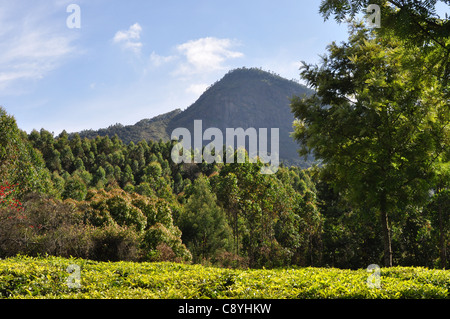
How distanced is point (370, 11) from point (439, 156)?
5482mm

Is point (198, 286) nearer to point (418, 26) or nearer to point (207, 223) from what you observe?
point (418, 26)

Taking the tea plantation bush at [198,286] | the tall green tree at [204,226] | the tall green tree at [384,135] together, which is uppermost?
the tall green tree at [384,135]

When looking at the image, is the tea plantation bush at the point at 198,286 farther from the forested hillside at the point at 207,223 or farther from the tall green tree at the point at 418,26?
the forested hillside at the point at 207,223

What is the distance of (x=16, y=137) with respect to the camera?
52.2 feet

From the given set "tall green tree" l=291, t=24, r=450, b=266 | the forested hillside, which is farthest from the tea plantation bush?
the forested hillside

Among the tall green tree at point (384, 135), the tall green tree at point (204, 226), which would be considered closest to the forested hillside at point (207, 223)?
the tall green tree at point (204, 226)

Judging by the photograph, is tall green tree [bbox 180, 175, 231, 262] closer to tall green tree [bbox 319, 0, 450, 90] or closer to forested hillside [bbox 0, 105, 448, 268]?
forested hillside [bbox 0, 105, 448, 268]

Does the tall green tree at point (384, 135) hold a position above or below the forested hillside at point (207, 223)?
above

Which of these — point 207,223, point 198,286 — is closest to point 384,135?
point 198,286

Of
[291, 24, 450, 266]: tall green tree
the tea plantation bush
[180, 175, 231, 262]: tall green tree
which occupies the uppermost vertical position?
[291, 24, 450, 266]: tall green tree

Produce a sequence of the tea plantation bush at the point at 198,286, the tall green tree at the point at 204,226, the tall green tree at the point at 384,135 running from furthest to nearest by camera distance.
A: the tall green tree at the point at 204,226 < the tall green tree at the point at 384,135 < the tea plantation bush at the point at 198,286

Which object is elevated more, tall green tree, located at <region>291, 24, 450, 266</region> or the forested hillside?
tall green tree, located at <region>291, 24, 450, 266</region>

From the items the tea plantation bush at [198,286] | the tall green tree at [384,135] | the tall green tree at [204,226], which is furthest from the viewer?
the tall green tree at [204,226]
